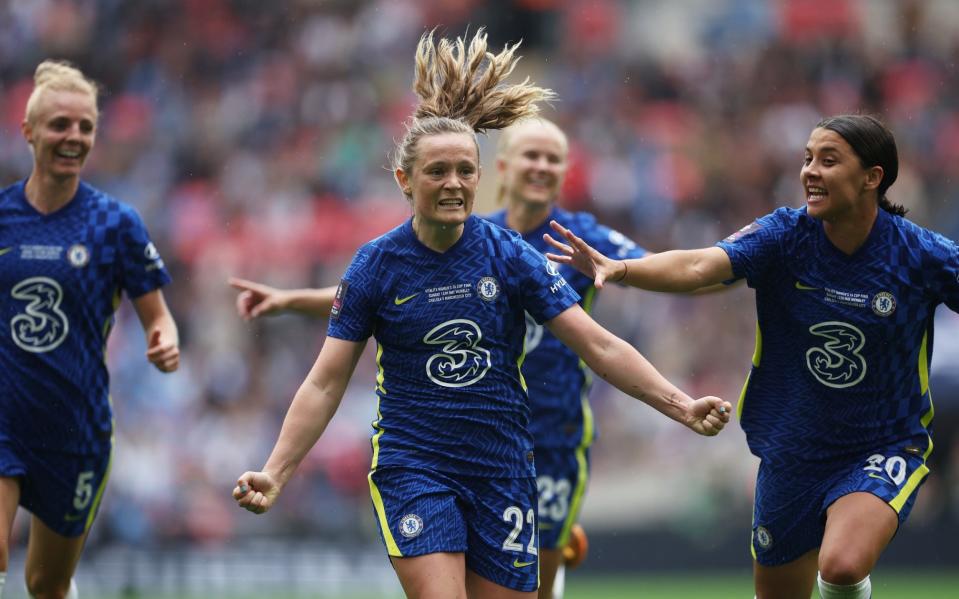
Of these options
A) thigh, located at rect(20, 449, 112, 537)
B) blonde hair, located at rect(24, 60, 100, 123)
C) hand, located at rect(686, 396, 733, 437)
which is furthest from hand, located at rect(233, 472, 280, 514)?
blonde hair, located at rect(24, 60, 100, 123)

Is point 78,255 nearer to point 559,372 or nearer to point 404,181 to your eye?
point 404,181

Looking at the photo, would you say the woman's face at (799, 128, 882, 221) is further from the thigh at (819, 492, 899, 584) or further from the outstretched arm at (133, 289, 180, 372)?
the outstretched arm at (133, 289, 180, 372)

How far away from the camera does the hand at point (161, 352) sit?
6.62 m

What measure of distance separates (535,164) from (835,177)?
200cm

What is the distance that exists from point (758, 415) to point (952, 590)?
18.6ft

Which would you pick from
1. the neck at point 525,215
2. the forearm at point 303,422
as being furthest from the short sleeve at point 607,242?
the forearm at point 303,422

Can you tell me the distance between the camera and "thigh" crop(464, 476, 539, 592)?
5.41m

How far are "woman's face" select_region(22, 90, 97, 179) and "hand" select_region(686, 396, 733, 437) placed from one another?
3.27 metres

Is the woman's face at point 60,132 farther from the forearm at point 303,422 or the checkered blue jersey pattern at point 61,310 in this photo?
the forearm at point 303,422

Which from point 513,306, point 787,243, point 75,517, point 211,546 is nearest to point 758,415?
point 787,243

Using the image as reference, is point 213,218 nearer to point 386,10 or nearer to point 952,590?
point 386,10

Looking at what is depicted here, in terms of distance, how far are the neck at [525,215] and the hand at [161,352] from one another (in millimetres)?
1926

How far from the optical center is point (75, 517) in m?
6.71

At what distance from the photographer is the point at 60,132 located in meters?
6.70
